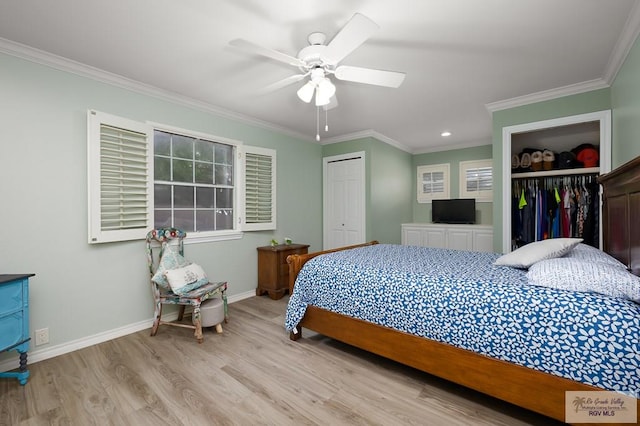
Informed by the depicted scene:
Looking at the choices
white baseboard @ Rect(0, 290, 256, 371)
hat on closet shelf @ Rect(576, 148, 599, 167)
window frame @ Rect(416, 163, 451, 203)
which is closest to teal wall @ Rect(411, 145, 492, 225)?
window frame @ Rect(416, 163, 451, 203)

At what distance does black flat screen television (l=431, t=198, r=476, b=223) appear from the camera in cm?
523

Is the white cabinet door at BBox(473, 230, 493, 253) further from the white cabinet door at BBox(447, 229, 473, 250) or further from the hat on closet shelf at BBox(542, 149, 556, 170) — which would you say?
the hat on closet shelf at BBox(542, 149, 556, 170)

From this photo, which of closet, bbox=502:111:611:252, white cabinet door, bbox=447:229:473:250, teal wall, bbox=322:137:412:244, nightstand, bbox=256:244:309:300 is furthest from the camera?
white cabinet door, bbox=447:229:473:250

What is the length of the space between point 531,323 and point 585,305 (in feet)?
0.84

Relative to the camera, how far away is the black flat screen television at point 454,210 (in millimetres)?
5230

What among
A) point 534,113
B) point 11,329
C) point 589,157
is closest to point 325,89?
point 534,113

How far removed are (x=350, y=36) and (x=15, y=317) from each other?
9.48 feet

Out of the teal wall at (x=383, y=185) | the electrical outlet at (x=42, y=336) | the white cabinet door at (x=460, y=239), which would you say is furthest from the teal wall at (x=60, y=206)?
the white cabinet door at (x=460, y=239)

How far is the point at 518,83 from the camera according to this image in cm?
291

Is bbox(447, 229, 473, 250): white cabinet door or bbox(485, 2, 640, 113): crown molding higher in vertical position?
bbox(485, 2, 640, 113): crown molding

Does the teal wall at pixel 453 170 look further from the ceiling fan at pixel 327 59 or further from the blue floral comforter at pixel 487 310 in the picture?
the ceiling fan at pixel 327 59

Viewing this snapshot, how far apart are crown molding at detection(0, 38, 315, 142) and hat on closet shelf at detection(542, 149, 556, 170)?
385 cm

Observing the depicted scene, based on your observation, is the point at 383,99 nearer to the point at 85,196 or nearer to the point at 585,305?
the point at 585,305

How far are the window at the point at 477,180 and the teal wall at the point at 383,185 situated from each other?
1.05 metres
